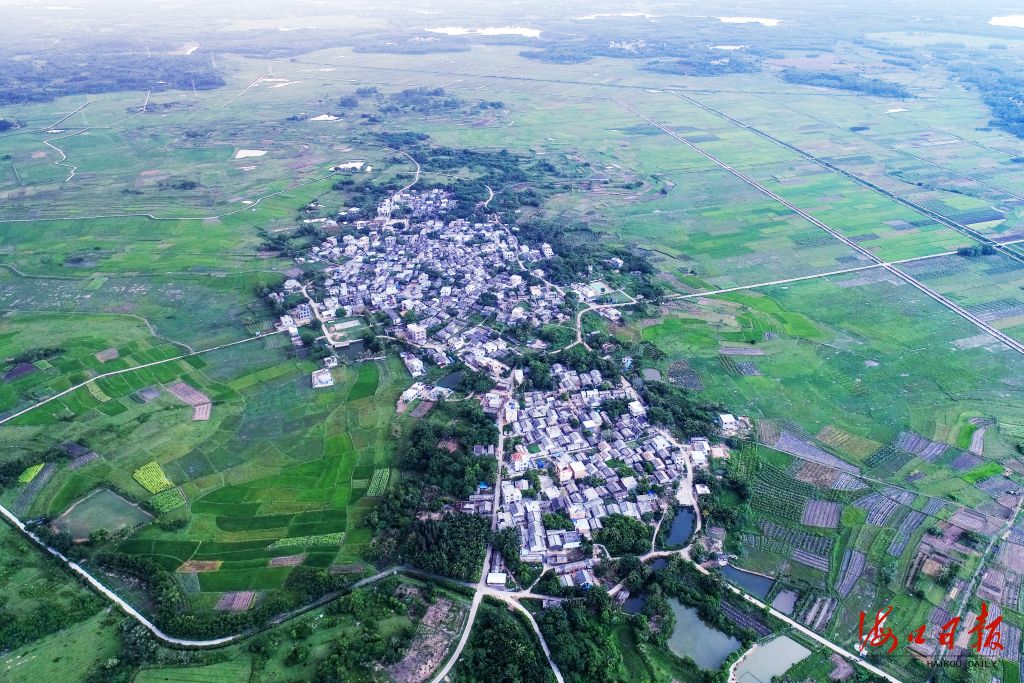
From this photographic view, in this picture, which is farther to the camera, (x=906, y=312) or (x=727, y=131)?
(x=727, y=131)

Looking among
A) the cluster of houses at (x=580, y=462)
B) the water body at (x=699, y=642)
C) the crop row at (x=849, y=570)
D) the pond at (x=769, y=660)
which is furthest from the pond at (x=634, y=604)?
the crop row at (x=849, y=570)

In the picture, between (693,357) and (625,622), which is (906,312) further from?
(625,622)

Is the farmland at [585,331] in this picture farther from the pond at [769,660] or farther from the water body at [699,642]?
the water body at [699,642]

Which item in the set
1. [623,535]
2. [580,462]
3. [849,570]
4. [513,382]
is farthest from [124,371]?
[849,570]

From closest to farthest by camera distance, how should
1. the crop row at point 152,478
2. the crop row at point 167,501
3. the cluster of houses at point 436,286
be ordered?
1. the crop row at point 167,501
2. the crop row at point 152,478
3. the cluster of houses at point 436,286

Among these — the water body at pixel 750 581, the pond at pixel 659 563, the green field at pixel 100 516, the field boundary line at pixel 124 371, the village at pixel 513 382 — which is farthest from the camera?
the field boundary line at pixel 124 371

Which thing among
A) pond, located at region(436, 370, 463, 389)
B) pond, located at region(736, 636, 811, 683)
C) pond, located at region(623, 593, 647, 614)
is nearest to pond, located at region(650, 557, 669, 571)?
pond, located at region(623, 593, 647, 614)

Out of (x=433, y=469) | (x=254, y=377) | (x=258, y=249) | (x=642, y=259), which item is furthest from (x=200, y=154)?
(x=433, y=469)
